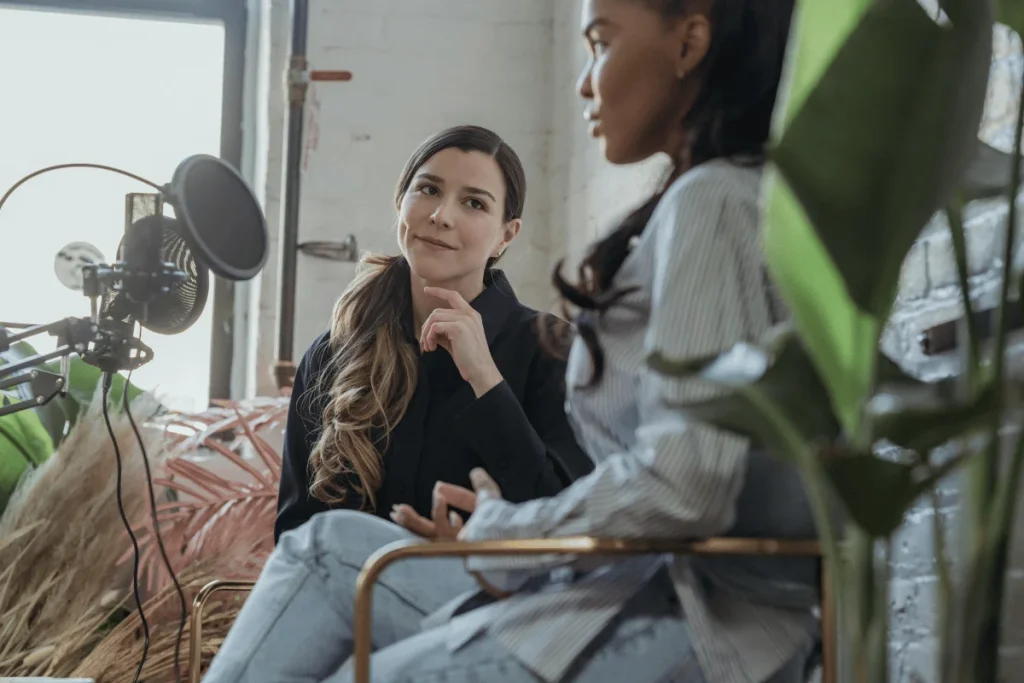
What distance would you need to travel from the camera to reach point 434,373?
1835mm

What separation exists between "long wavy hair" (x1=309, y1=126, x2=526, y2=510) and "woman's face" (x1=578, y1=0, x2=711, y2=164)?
2.30ft

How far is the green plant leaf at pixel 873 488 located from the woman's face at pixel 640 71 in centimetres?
56

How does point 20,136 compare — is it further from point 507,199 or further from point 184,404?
point 507,199

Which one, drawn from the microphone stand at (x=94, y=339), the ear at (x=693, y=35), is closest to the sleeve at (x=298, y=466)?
the microphone stand at (x=94, y=339)

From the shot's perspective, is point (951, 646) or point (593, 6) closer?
point (951, 646)

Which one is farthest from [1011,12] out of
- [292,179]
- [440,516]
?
[292,179]

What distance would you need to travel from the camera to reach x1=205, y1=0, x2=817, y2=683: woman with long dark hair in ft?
3.02

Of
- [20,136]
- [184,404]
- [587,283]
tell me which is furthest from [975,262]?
[20,136]

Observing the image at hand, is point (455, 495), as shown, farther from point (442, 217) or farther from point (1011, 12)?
point (442, 217)

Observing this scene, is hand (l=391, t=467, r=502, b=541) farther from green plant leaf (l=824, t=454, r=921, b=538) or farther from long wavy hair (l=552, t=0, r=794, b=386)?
green plant leaf (l=824, t=454, r=921, b=538)

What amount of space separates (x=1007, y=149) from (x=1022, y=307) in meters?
0.46

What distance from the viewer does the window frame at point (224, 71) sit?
10.1ft

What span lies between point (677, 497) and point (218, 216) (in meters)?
0.84

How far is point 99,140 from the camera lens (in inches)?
121
